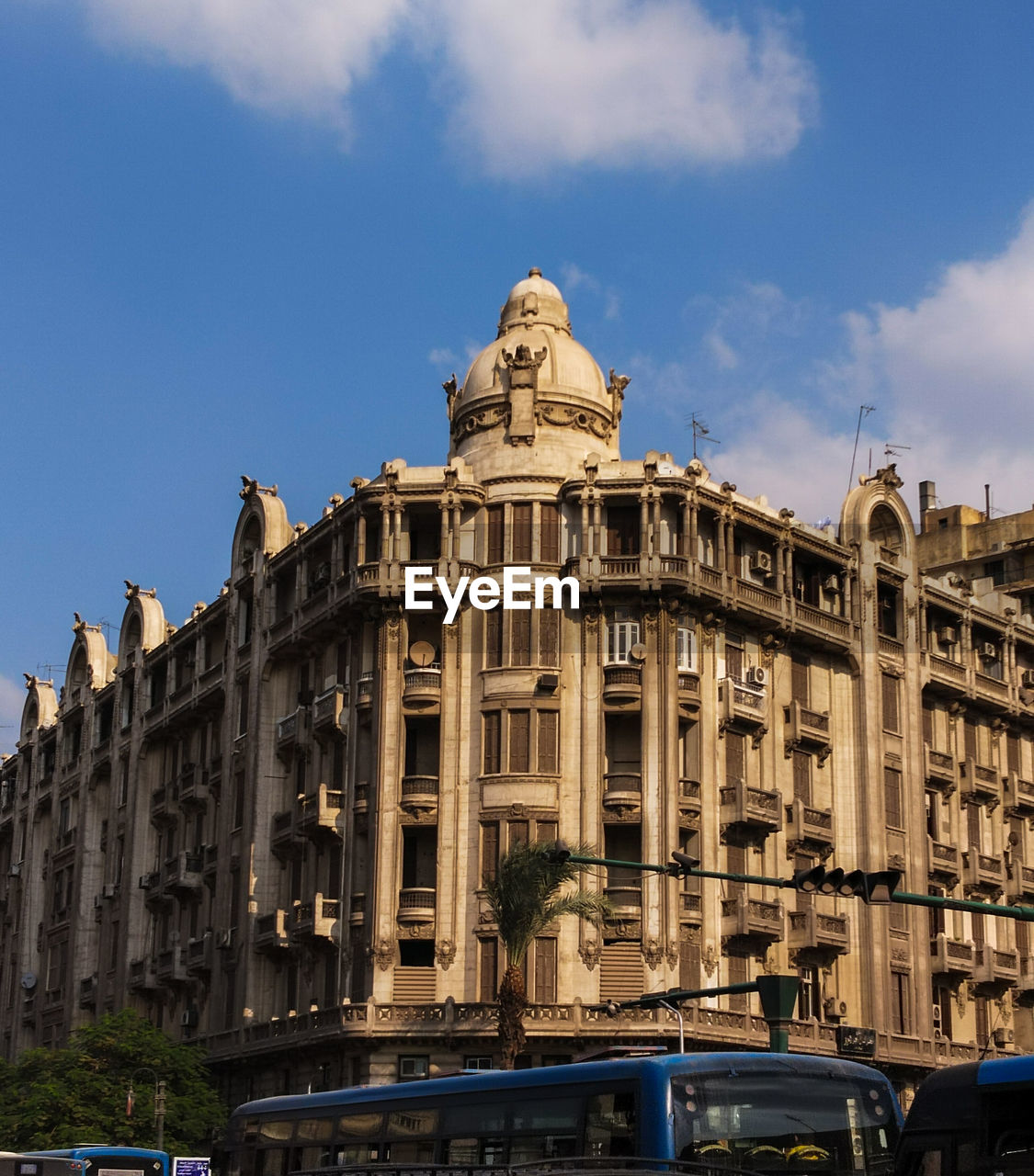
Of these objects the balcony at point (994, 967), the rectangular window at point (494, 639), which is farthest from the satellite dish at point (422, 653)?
the balcony at point (994, 967)

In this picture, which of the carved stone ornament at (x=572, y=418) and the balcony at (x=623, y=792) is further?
the carved stone ornament at (x=572, y=418)

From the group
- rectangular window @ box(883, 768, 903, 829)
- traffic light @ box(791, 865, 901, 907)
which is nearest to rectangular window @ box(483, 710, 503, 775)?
rectangular window @ box(883, 768, 903, 829)

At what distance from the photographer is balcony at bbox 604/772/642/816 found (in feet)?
183

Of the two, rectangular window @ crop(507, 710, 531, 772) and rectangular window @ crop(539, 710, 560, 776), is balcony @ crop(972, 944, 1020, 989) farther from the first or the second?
rectangular window @ crop(507, 710, 531, 772)

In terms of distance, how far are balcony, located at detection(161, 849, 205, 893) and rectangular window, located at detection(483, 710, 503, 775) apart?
54.8ft

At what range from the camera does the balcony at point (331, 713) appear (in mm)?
59491

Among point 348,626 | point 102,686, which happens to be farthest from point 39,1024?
point 348,626

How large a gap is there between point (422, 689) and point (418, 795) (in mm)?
3257

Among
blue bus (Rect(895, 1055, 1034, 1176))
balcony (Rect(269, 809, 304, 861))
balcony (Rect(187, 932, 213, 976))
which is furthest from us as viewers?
balcony (Rect(187, 932, 213, 976))

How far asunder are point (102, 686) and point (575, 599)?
116ft

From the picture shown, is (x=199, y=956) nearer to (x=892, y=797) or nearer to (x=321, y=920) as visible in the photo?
(x=321, y=920)

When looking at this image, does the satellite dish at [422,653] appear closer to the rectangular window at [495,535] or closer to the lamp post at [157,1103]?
the rectangular window at [495,535]

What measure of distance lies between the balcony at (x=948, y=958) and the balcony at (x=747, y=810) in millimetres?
9379

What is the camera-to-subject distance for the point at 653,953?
54.2 m
